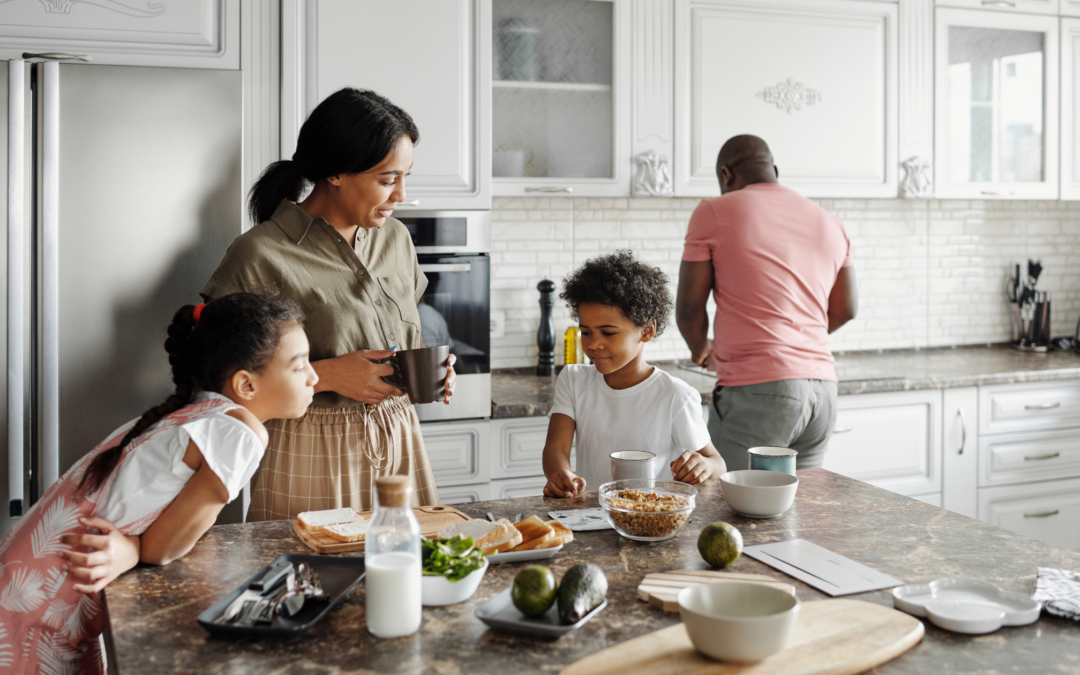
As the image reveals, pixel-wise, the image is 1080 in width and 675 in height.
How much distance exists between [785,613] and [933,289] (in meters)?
3.44

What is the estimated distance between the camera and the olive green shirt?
5.66 feet

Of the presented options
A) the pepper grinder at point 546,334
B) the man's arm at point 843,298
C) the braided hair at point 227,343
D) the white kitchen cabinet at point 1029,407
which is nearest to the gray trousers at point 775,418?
the man's arm at point 843,298

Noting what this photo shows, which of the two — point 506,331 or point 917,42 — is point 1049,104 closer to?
point 917,42

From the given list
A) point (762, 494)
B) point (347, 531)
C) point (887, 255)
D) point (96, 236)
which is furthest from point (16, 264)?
point (887, 255)

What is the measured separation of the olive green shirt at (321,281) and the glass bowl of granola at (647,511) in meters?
0.62

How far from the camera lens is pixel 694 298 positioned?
2564 mm

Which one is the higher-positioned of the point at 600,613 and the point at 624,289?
the point at 624,289

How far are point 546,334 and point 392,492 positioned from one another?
2.32 metres

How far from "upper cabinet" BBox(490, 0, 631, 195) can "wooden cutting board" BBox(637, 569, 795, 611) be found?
1993mm

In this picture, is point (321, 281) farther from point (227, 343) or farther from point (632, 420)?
point (632, 420)

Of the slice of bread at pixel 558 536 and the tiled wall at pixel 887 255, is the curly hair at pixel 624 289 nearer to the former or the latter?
the slice of bread at pixel 558 536

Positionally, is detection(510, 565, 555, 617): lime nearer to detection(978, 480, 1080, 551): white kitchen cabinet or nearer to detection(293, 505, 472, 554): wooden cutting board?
detection(293, 505, 472, 554): wooden cutting board

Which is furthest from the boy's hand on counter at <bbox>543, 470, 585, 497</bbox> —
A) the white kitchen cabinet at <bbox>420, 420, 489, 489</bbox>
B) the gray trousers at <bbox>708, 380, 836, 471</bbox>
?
the white kitchen cabinet at <bbox>420, 420, 489, 489</bbox>

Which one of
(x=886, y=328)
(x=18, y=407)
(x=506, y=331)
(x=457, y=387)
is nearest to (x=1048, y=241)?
(x=886, y=328)
